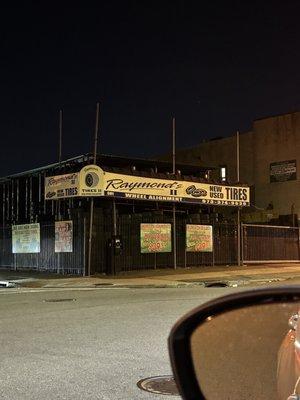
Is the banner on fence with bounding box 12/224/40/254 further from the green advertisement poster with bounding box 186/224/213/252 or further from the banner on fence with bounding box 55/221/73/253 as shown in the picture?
the green advertisement poster with bounding box 186/224/213/252

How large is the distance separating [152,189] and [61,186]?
4.00 meters

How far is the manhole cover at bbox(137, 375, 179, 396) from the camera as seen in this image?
6.06 meters

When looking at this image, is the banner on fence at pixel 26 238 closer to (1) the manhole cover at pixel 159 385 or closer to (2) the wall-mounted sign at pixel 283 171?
(2) the wall-mounted sign at pixel 283 171

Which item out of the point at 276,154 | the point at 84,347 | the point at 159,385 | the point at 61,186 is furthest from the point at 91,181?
the point at 276,154

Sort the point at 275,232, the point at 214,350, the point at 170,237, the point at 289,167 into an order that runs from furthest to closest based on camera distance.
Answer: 1. the point at 289,167
2. the point at 275,232
3. the point at 170,237
4. the point at 214,350

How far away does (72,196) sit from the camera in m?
25.2

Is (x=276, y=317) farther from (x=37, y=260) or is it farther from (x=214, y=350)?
(x=37, y=260)

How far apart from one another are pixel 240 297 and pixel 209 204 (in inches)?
1074

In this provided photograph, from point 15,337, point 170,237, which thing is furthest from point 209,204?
point 15,337

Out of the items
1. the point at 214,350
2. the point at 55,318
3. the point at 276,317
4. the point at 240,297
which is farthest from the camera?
the point at 55,318

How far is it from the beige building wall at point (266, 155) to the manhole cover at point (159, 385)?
35.5 m

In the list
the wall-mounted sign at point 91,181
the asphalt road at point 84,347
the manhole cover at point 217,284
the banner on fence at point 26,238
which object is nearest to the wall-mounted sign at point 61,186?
the wall-mounted sign at point 91,181

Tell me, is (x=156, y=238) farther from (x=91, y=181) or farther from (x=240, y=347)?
(x=240, y=347)

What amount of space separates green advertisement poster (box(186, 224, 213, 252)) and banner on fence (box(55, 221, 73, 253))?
19.2 feet
